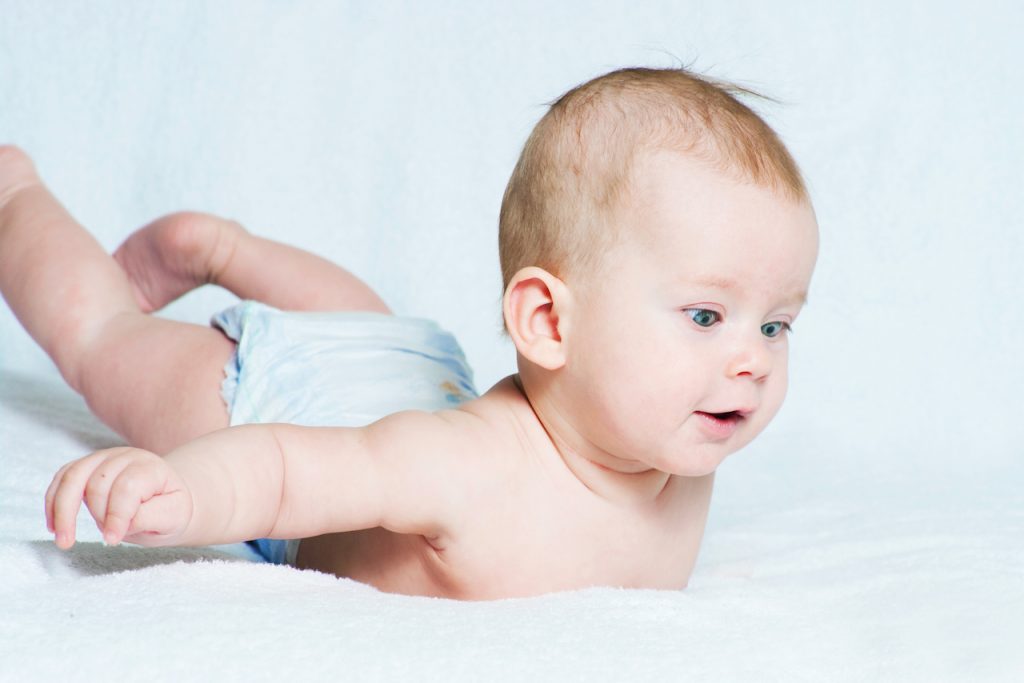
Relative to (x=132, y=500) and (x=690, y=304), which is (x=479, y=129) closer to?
(x=690, y=304)

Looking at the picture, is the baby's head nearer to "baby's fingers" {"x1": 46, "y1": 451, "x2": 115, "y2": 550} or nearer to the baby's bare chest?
the baby's bare chest

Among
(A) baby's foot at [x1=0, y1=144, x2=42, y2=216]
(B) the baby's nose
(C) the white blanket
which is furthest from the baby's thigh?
(B) the baby's nose

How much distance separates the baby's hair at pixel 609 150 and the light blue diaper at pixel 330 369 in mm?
308

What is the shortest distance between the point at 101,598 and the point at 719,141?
0.63m

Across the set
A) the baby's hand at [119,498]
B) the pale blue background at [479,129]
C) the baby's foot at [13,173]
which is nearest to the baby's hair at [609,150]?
the baby's hand at [119,498]

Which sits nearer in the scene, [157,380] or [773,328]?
[773,328]

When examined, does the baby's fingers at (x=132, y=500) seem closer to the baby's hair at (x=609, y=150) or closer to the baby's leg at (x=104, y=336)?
the baby's hair at (x=609, y=150)

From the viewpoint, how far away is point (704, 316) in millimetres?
1122

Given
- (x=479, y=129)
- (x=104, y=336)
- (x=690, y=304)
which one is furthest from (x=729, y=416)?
(x=479, y=129)

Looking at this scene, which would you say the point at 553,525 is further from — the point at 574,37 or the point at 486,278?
the point at 574,37

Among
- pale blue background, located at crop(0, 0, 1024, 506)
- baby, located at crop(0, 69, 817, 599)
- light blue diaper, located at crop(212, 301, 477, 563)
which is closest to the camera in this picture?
baby, located at crop(0, 69, 817, 599)

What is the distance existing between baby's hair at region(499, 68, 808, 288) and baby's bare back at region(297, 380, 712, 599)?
17 centimetres

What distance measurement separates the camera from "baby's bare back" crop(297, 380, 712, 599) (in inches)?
46.1

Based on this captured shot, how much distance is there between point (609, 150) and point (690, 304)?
159 millimetres
